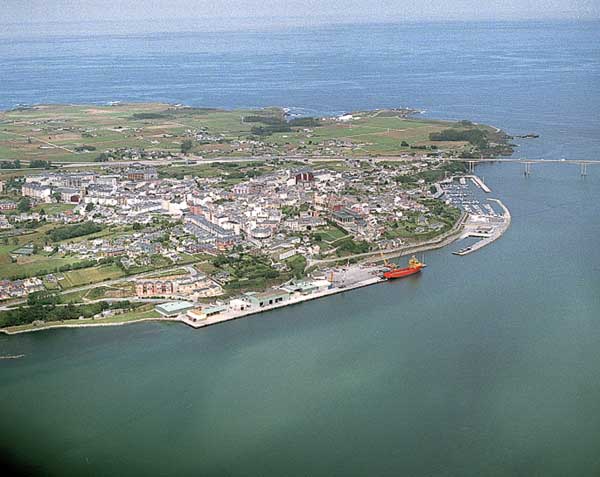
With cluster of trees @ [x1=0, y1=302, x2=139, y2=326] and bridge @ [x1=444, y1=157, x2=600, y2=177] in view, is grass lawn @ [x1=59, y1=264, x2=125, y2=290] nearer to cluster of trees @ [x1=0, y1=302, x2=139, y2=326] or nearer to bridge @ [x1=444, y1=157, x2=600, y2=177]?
cluster of trees @ [x1=0, y1=302, x2=139, y2=326]

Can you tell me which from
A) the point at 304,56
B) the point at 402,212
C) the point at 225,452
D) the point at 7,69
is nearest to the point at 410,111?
the point at 402,212

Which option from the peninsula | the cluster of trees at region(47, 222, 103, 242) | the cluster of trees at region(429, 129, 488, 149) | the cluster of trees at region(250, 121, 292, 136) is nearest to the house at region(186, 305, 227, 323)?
the peninsula

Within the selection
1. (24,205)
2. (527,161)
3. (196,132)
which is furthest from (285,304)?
(196,132)

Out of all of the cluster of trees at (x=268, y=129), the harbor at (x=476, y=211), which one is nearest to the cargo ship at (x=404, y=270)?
the harbor at (x=476, y=211)

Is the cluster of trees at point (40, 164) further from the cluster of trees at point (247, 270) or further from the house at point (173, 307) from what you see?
the house at point (173, 307)

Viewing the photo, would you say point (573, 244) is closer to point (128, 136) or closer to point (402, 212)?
point (402, 212)

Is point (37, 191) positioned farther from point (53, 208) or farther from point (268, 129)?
point (268, 129)

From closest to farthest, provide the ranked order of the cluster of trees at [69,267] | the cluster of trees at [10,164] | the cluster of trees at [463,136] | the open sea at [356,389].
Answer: the open sea at [356,389]
the cluster of trees at [69,267]
the cluster of trees at [10,164]
the cluster of trees at [463,136]
